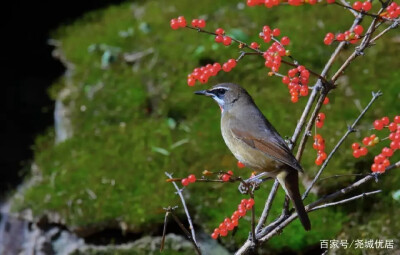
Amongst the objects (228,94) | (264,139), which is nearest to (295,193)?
(264,139)

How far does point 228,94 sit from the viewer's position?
3672mm

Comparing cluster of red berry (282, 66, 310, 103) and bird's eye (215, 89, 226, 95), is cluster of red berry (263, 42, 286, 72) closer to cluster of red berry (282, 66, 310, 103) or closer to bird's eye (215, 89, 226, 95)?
cluster of red berry (282, 66, 310, 103)

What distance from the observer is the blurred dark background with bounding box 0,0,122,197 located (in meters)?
6.41

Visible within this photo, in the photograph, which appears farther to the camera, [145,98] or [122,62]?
[122,62]

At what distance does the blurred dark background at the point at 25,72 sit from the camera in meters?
6.41

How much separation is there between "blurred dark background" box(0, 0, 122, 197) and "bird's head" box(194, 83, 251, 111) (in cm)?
299

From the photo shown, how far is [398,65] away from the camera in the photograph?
573 centimetres

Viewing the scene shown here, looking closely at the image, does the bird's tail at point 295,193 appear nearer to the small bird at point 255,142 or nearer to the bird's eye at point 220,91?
the small bird at point 255,142

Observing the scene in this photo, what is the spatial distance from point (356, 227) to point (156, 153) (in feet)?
5.69

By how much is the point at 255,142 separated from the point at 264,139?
5 centimetres

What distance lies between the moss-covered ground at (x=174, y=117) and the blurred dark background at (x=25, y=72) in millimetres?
264

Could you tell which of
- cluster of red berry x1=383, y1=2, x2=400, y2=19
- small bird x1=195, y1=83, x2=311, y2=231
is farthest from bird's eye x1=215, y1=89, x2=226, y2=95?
cluster of red berry x1=383, y1=2, x2=400, y2=19

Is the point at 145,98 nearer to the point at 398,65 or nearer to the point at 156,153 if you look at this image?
the point at 156,153

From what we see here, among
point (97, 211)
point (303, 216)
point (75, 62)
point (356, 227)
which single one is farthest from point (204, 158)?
point (75, 62)
